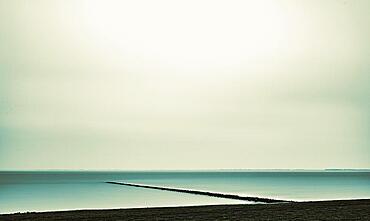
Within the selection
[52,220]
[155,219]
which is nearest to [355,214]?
[155,219]

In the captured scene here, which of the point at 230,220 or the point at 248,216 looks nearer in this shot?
the point at 230,220

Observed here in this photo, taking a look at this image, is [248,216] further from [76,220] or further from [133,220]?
[76,220]

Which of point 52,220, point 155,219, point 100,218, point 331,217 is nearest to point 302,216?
point 331,217

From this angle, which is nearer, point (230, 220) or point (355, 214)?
point (230, 220)

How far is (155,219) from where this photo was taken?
76.7 feet

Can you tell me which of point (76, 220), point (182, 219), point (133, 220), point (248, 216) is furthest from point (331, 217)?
point (76, 220)

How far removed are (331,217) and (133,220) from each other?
21.9ft

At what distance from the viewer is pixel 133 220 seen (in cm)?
2278

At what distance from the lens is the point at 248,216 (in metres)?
24.0

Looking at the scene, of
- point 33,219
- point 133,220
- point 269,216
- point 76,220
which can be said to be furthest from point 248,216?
point 33,219

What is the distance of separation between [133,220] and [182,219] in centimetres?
168

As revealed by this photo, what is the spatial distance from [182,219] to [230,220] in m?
1.76

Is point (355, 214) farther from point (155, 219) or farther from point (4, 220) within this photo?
point (4, 220)

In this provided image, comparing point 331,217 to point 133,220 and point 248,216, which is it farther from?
point 133,220
